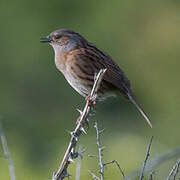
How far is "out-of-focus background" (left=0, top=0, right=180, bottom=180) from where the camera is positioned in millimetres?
13102

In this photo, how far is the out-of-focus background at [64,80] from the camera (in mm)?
13102

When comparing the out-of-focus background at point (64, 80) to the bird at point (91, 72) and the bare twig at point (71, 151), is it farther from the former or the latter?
the bare twig at point (71, 151)

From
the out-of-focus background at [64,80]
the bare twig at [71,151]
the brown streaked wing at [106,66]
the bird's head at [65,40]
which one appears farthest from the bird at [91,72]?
the out-of-focus background at [64,80]

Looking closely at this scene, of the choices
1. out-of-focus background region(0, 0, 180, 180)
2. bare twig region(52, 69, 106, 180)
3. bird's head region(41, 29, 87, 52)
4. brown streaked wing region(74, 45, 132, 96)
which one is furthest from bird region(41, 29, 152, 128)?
out-of-focus background region(0, 0, 180, 180)

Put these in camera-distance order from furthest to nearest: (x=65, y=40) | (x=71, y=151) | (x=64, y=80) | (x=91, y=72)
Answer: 1. (x=64, y=80)
2. (x=65, y=40)
3. (x=91, y=72)
4. (x=71, y=151)

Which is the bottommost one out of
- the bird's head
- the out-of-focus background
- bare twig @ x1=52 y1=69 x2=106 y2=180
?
the out-of-focus background

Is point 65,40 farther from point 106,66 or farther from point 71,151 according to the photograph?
point 71,151

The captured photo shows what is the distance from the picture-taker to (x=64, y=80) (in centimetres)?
1454

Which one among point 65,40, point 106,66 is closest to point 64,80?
point 65,40

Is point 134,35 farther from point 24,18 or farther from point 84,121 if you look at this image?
point 84,121

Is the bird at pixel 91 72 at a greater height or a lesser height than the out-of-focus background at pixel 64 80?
greater

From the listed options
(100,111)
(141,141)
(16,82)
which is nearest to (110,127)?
(100,111)

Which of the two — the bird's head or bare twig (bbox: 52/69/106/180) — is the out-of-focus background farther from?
bare twig (bbox: 52/69/106/180)

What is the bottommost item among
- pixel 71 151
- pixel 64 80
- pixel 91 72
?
pixel 64 80
